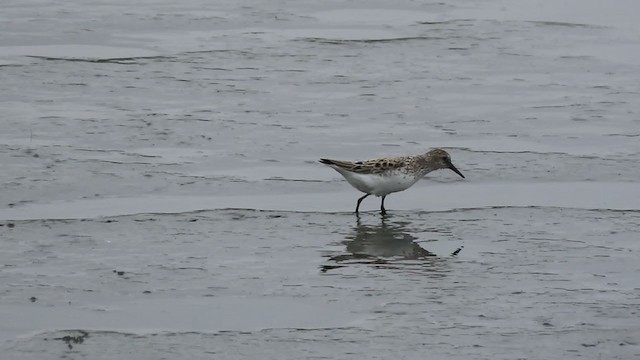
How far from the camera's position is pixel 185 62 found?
18.4 metres

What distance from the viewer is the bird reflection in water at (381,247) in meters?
11.1

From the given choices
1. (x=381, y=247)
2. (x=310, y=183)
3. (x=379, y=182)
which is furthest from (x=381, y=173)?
(x=381, y=247)

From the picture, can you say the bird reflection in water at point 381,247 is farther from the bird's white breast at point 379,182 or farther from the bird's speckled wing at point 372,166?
the bird's speckled wing at point 372,166

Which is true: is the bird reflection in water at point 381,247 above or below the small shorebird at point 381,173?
below

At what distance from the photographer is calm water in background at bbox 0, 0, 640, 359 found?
9477 millimetres

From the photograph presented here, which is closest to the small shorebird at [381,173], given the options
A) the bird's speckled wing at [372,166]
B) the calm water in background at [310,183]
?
Answer: the bird's speckled wing at [372,166]

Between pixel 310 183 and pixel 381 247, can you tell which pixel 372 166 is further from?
pixel 381 247

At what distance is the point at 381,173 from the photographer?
1263cm

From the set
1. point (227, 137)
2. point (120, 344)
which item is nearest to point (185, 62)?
point (227, 137)

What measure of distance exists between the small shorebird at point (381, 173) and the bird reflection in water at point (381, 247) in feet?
1.07

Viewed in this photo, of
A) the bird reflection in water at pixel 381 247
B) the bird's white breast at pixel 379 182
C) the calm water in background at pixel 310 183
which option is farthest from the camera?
the bird's white breast at pixel 379 182

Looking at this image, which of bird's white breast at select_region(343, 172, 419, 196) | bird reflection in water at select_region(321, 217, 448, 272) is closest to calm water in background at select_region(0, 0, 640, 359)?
bird reflection in water at select_region(321, 217, 448, 272)

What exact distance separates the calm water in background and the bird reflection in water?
3 centimetres

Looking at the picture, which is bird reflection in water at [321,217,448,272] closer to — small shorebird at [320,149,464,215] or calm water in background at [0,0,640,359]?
calm water in background at [0,0,640,359]
